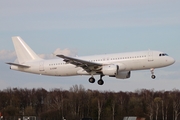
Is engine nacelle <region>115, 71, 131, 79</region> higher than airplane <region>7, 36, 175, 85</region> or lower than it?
lower

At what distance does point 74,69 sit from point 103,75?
447 cm

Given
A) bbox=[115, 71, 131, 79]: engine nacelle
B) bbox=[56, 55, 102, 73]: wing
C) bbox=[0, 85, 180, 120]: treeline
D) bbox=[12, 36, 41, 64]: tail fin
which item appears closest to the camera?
bbox=[56, 55, 102, 73]: wing

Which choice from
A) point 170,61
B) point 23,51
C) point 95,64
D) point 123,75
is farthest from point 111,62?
point 23,51

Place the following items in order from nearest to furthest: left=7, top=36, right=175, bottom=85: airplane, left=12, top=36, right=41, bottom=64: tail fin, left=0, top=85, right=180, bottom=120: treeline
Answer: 1. left=7, top=36, right=175, bottom=85: airplane
2. left=12, top=36, right=41, bottom=64: tail fin
3. left=0, top=85, right=180, bottom=120: treeline

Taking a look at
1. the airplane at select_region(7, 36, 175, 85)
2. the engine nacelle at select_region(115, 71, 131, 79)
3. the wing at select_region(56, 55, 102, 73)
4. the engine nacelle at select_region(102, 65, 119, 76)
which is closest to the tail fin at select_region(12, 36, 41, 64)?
the airplane at select_region(7, 36, 175, 85)

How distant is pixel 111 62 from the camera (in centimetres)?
7650

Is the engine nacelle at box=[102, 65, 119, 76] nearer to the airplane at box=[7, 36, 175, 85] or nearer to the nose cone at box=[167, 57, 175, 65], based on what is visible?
the airplane at box=[7, 36, 175, 85]

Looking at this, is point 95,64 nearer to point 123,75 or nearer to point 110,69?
point 110,69

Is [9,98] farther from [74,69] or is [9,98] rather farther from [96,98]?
[74,69]

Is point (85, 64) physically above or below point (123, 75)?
above

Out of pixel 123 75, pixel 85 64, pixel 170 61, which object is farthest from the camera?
pixel 123 75

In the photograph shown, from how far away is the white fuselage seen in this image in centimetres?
7400

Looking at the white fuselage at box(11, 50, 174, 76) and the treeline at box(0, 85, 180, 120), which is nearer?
the white fuselage at box(11, 50, 174, 76)

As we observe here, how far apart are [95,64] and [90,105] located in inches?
1970
